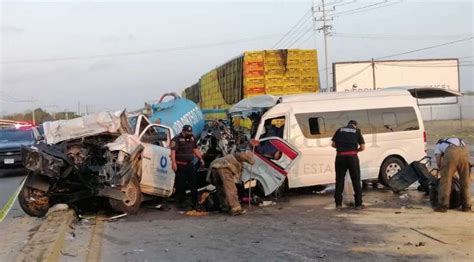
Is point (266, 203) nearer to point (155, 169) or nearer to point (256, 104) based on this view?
point (155, 169)

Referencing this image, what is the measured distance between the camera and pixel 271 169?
11.3 meters

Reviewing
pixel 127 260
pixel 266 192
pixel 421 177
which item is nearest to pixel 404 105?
pixel 421 177

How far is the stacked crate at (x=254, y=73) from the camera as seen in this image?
60.8 ft

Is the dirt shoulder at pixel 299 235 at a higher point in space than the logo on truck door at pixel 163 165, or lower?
lower

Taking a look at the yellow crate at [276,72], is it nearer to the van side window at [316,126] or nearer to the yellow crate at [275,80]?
the yellow crate at [275,80]

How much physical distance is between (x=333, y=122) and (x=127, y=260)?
6871 millimetres

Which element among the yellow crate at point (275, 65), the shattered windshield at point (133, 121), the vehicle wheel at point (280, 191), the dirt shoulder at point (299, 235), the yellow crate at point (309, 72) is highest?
the yellow crate at point (275, 65)

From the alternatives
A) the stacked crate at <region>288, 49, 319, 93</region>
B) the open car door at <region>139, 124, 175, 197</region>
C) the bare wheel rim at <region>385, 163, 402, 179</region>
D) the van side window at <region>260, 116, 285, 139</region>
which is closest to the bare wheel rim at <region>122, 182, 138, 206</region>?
the open car door at <region>139, 124, 175, 197</region>

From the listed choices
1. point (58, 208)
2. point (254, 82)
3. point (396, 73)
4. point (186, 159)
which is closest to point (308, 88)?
point (254, 82)

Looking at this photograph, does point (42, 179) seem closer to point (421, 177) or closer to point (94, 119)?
point (94, 119)

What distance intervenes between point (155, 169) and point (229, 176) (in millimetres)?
1545

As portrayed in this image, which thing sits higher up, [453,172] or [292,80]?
[292,80]

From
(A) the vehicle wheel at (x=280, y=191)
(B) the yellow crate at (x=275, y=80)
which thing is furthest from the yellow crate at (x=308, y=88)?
(A) the vehicle wheel at (x=280, y=191)

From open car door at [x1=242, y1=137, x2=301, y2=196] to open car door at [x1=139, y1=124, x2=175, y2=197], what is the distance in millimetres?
1496
